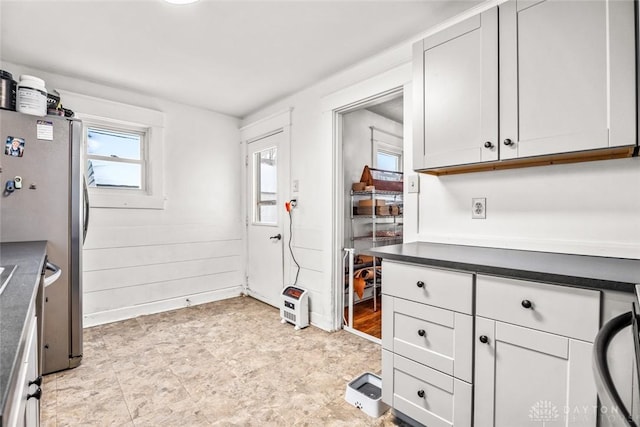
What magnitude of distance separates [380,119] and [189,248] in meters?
2.76

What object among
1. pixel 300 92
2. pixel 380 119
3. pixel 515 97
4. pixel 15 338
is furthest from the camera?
pixel 380 119

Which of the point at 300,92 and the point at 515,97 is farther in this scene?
the point at 300,92

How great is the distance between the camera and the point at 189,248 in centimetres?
358

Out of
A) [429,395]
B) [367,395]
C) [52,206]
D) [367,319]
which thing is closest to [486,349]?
[429,395]

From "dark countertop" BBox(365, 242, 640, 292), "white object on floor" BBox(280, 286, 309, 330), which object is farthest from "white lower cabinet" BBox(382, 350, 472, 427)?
"white object on floor" BBox(280, 286, 309, 330)

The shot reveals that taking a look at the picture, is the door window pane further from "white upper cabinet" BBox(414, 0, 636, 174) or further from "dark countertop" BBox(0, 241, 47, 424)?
"dark countertop" BBox(0, 241, 47, 424)

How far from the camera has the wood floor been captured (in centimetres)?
281

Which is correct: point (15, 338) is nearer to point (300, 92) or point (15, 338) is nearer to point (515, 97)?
point (515, 97)

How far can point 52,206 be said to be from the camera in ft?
6.80

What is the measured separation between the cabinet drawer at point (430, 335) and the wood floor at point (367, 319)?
1219 millimetres

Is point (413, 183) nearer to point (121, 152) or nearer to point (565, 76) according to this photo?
point (565, 76)

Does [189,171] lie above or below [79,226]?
above

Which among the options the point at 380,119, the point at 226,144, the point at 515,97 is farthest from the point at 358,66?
the point at 226,144

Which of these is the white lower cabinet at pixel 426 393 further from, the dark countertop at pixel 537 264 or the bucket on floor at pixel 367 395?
the dark countertop at pixel 537 264
